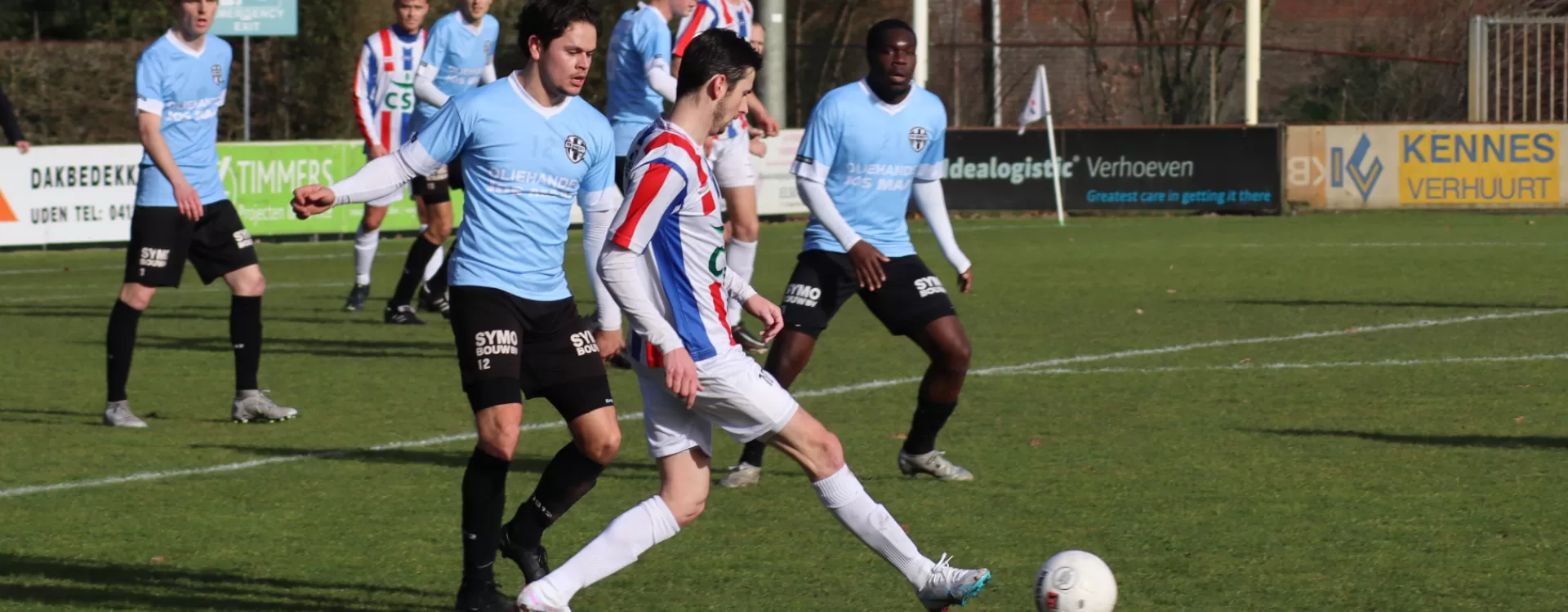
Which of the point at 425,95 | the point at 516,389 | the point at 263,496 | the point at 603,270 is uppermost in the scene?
the point at 425,95

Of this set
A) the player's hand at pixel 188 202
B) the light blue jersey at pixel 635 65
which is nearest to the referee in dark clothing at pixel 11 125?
the light blue jersey at pixel 635 65

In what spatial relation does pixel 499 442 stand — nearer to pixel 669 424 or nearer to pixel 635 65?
pixel 669 424

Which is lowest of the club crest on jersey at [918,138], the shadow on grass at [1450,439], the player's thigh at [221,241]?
the shadow on grass at [1450,439]

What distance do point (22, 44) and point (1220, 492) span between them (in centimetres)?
2568

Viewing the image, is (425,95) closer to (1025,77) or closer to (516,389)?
(516,389)

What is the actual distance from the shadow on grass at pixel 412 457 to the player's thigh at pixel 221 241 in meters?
0.92

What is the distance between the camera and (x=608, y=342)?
18.8 ft

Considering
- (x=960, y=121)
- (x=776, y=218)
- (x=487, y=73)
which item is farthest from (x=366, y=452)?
(x=960, y=121)

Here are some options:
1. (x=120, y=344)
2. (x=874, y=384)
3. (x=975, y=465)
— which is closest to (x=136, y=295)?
(x=120, y=344)

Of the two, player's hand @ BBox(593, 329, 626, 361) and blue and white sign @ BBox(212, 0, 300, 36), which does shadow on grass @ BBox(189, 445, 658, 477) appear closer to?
player's hand @ BBox(593, 329, 626, 361)

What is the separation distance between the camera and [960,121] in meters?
30.5

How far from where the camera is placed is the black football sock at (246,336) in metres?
9.33

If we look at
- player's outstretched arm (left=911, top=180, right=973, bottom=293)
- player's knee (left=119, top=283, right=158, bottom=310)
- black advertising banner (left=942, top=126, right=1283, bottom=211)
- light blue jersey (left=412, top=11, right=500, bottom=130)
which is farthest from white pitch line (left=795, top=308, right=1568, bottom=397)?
black advertising banner (left=942, top=126, right=1283, bottom=211)

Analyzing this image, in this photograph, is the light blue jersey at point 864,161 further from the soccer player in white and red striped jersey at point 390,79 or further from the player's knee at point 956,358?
the soccer player in white and red striped jersey at point 390,79
